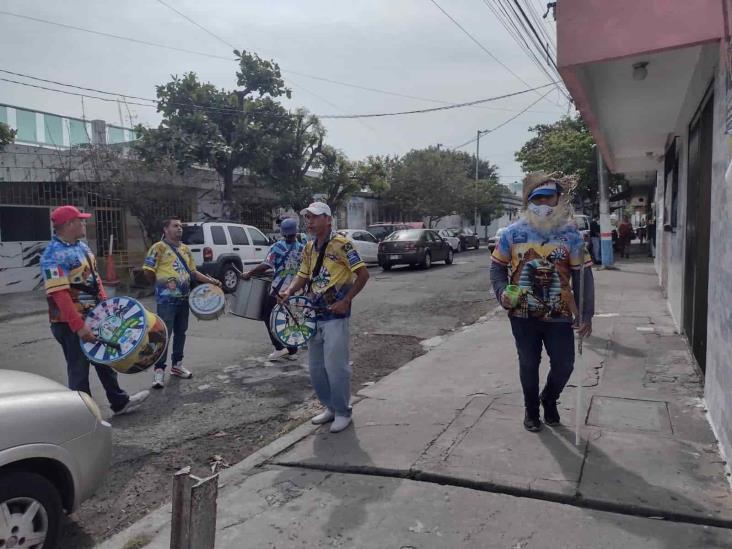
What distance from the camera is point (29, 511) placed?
267 centimetres

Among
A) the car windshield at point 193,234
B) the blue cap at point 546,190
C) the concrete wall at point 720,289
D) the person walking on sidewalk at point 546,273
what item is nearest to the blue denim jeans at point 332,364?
the person walking on sidewalk at point 546,273

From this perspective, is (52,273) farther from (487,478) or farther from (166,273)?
(487,478)

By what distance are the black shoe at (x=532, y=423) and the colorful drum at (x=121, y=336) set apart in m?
2.91

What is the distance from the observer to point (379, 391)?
5.57 meters

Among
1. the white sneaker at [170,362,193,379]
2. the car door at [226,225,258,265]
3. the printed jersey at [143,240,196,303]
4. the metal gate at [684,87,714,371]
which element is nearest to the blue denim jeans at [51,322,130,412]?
the printed jersey at [143,240,196,303]

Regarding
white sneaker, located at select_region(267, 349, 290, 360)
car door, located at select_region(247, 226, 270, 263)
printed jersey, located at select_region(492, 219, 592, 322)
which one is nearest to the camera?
printed jersey, located at select_region(492, 219, 592, 322)

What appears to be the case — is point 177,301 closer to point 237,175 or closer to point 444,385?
point 444,385

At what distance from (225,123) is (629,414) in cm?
1673

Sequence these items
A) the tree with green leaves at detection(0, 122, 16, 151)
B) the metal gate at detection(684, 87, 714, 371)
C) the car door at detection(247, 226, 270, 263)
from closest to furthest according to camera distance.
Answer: the metal gate at detection(684, 87, 714, 371) → the tree with green leaves at detection(0, 122, 16, 151) → the car door at detection(247, 226, 270, 263)

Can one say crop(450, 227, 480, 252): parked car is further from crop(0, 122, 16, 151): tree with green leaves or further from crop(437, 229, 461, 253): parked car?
crop(0, 122, 16, 151): tree with green leaves

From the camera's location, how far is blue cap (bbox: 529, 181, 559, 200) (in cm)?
391

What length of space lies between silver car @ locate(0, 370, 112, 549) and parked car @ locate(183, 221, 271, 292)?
Answer: 10.9 meters

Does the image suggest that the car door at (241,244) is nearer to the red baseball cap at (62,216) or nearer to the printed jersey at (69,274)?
the printed jersey at (69,274)

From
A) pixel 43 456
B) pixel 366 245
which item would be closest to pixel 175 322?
pixel 43 456
